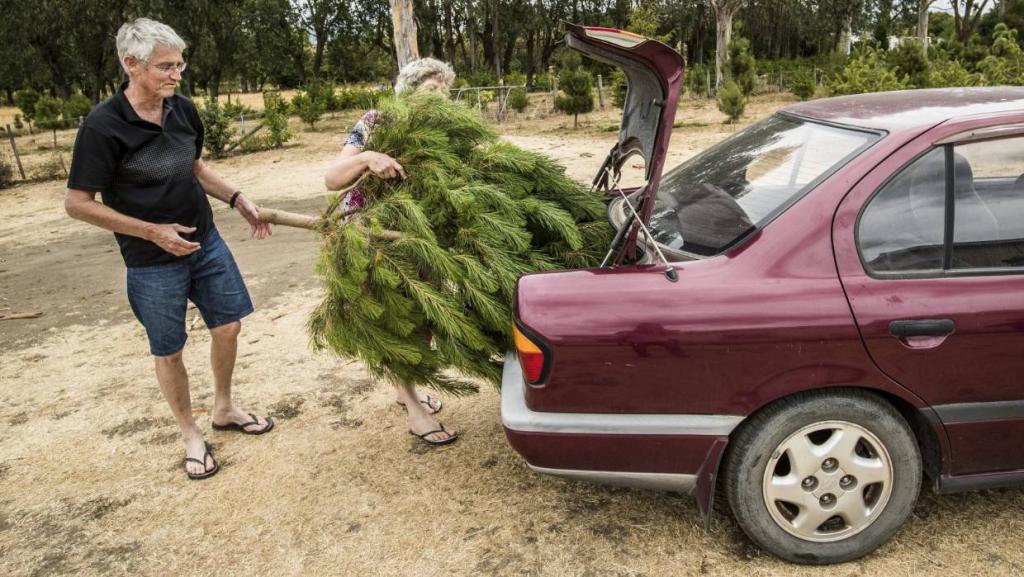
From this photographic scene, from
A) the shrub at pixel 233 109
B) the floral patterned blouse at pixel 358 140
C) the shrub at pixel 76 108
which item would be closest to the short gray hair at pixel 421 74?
the floral patterned blouse at pixel 358 140

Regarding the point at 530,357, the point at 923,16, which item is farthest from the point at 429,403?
the point at 923,16

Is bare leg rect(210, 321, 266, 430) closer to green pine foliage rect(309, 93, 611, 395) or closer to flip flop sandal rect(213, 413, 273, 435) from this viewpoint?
flip flop sandal rect(213, 413, 273, 435)

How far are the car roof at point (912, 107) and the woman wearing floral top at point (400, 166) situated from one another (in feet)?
5.28

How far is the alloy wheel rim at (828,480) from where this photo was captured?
240cm

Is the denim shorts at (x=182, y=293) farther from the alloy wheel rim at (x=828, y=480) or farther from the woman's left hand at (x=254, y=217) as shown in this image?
the alloy wheel rim at (x=828, y=480)

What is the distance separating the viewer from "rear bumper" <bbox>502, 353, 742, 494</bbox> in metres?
2.37

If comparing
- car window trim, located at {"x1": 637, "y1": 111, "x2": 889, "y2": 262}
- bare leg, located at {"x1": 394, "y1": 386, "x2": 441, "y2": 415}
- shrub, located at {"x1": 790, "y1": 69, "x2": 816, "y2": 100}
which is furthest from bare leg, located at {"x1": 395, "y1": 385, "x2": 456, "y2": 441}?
shrub, located at {"x1": 790, "y1": 69, "x2": 816, "y2": 100}

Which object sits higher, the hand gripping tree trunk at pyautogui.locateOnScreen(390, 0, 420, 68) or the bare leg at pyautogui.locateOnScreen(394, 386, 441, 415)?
the hand gripping tree trunk at pyautogui.locateOnScreen(390, 0, 420, 68)

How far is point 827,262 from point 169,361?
113 inches

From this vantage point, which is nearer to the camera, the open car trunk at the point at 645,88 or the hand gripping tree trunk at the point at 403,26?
the open car trunk at the point at 645,88

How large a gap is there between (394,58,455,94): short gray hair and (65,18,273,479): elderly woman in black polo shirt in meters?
0.95

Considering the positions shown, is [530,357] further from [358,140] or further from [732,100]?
[732,100]

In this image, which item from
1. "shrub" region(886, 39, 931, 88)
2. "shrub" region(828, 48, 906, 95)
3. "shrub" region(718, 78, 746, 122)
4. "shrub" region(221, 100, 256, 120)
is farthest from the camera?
"shrub" region(221, 100, 256, 120)

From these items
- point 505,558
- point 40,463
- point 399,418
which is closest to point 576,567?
point 505,558
